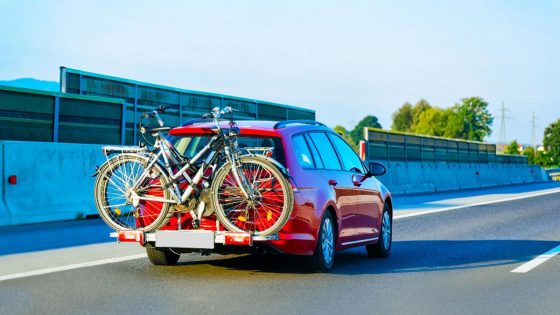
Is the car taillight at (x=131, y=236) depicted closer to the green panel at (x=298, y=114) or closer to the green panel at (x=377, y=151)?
the green panel at (x=298, y=114)

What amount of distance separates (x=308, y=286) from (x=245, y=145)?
6.05ft

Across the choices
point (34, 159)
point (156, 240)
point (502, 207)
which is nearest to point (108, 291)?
point (156, 240)

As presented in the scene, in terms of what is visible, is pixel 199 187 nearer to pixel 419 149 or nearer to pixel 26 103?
pixel 26 103

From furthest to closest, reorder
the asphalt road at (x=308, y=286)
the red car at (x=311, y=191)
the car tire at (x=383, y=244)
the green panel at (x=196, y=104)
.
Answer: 1. the green panel at (x=196, y=104)
2. the car tire at (x=383, y=244)
3. the red car at (x=311, y=191)
4. the asphalt road at (x=308, y=286)

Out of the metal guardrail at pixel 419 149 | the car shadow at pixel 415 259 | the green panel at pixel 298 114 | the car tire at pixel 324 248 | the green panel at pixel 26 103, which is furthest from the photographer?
the metal guardrail at pixel 419 149

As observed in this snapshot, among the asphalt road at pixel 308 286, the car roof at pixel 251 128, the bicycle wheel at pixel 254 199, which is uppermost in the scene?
the car roof at pixel 251 128

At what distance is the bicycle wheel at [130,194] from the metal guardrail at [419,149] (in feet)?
87.2

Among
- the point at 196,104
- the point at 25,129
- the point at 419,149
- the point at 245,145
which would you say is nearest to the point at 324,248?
the point at 245,145

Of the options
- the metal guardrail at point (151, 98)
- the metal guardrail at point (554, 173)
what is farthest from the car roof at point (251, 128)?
the metal guardrail at point (554, 173)

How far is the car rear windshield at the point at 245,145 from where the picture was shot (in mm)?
9641

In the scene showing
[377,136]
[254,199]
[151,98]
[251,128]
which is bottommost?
[254,199]

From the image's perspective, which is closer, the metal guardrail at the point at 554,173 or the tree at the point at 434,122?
the metal guardrail at the point at 554,173

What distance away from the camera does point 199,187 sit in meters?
9.46

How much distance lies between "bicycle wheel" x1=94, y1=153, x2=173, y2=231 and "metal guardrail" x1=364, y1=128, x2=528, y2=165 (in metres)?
26.6
